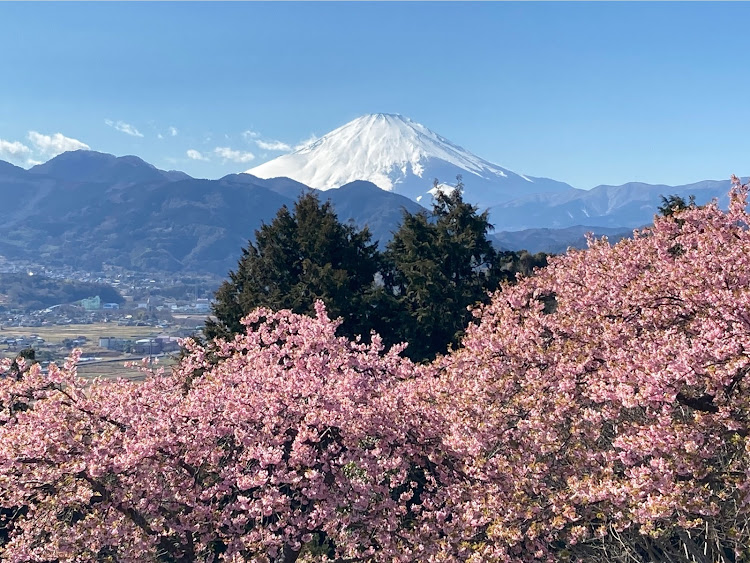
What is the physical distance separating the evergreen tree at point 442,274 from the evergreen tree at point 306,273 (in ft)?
4.65

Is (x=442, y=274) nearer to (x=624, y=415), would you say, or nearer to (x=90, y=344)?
(x=624, y=415)

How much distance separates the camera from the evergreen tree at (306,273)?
2438 centimetres

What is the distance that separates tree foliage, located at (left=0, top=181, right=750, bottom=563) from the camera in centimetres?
859

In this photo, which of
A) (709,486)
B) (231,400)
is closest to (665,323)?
(709,486)

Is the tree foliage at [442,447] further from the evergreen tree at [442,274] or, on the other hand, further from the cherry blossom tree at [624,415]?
the evergreen tree at [442,274]

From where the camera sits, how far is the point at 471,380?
11.1 meters

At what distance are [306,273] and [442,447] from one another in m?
15.6

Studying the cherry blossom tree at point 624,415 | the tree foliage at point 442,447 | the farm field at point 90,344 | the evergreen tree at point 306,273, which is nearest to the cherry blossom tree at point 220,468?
the tree foliage at point 442,447

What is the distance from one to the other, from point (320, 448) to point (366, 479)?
3.09 feet

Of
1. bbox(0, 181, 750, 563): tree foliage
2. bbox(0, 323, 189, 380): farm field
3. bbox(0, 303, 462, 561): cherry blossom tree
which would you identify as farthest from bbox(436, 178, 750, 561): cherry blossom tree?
bbox(0, 323, 189, 380): farm field

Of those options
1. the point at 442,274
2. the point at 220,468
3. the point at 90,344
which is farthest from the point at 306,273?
the point at 90,344

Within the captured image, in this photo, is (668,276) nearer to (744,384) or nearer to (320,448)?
(744,384)

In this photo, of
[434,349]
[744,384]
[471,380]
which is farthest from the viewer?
[434,349]

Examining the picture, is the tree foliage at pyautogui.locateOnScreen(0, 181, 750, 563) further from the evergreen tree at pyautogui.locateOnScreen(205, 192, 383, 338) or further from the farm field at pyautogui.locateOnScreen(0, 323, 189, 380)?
the farm field at pyautogui.locateOnScreen(0, 323, 189, 380)
